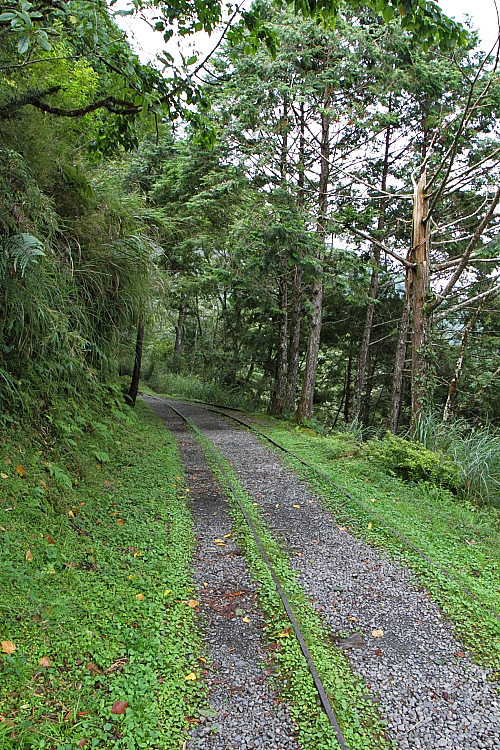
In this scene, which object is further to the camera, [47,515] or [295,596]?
[47,515]

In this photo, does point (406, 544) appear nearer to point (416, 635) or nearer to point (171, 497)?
point (416, 635)

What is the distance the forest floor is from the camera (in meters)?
2.66

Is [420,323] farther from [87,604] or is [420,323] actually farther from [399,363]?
[87,604]

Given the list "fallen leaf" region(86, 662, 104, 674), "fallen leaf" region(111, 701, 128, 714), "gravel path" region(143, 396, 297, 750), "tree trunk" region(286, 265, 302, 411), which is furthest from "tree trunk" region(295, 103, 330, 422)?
"fallen leaf" region(111, 701, 128, 714)

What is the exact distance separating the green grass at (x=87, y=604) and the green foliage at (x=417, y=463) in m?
3.60

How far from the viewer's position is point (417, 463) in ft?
23.5

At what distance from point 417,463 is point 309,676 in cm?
471

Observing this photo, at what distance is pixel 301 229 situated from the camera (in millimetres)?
9672

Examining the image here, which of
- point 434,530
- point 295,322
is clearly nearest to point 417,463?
point 434,530

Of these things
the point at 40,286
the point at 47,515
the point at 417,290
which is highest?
the point at 417,290

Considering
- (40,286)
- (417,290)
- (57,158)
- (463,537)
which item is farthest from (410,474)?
(57,158)

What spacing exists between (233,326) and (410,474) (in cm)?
1566

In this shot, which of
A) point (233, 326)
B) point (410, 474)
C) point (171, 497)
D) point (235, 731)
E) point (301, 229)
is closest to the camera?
point (235, 731)

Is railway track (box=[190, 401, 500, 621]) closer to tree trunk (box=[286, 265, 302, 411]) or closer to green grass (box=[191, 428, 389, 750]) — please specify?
green grass (box=[191, 428, 389, 750])
